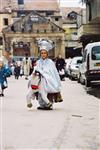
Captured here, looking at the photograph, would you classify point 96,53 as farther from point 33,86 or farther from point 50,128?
point 50,128

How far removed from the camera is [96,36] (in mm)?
46469

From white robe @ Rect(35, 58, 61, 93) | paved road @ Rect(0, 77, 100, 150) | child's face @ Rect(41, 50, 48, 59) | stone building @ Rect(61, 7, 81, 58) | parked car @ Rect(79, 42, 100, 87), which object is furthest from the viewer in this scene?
stone building @ Rect(61, 7, 81, 58)

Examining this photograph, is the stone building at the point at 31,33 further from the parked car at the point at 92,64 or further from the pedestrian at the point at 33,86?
the pedestrian at the point at 33,86

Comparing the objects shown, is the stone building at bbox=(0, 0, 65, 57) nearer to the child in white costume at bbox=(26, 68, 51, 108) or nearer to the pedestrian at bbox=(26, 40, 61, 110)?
the pedestrian at bbox=(26, 40, 61, 110)

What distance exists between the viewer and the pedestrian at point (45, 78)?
1548 cm

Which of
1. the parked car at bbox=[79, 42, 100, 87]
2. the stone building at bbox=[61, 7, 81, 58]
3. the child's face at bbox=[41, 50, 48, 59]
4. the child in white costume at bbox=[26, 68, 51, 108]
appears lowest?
the stone building at bbox=[61, 7, 81, 58]

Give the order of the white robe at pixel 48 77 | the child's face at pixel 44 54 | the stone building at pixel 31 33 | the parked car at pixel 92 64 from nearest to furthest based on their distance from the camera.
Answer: the child's face at pixel 44 54, the white robe at pixel 48 77, the parked car at pixel 92 64, the stone building at pixel 31 33

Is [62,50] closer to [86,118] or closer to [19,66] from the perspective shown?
[19,66]

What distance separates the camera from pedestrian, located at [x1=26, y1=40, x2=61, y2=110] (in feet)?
50.8

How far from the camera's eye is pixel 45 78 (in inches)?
618

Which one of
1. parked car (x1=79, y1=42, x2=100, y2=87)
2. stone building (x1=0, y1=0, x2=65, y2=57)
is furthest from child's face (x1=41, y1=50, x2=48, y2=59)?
stone building (x1=0, y1=0, x2=65, y2=57)

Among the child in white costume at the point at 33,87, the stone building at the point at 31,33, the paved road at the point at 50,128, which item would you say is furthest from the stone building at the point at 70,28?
the paved road at the point at 50,128

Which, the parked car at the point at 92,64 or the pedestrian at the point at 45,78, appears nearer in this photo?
the pedestrian at the point at 45,78

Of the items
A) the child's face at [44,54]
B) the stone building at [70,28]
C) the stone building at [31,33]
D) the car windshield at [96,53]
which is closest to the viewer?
the child's face at [44,54]
